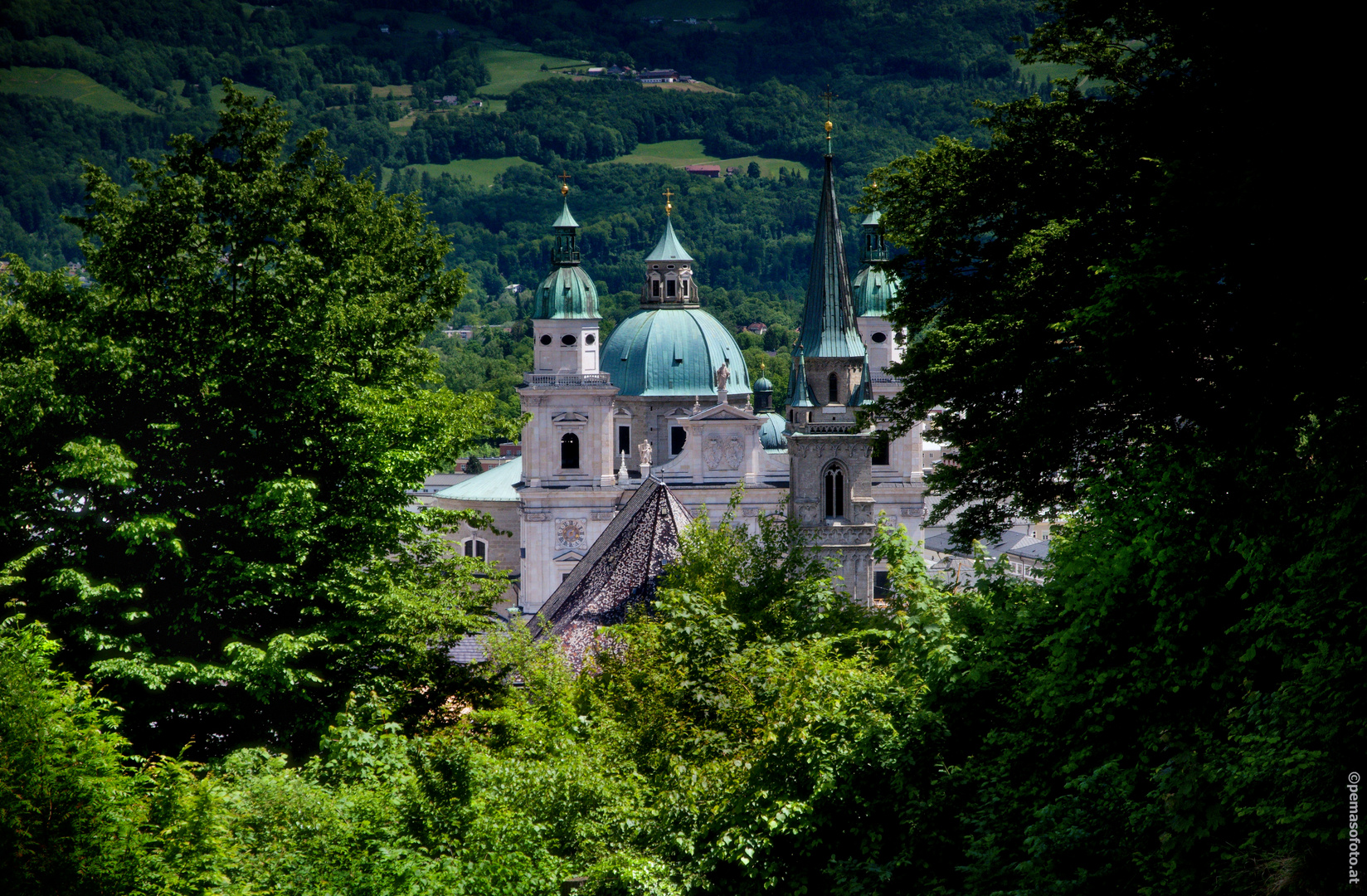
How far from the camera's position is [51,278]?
28.4 m

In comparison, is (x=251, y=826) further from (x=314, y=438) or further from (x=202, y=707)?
(x=314, y=438)

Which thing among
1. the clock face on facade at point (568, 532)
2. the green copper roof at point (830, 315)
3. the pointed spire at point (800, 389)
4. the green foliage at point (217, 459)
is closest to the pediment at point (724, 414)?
the clock face on facade at point (568, 532)

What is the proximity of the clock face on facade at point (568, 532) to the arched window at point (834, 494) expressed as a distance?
22.7 meters

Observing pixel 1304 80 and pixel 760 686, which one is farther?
pixel 760 686

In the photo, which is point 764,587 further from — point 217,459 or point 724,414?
point 724,414

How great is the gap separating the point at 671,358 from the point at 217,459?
68226mm

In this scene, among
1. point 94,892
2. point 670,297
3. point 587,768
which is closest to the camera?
point 94,892

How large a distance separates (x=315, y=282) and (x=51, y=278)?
4.30 metres

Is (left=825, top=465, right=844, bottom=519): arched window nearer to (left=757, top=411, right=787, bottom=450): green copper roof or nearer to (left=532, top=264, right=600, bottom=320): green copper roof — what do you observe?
(left=532, top=264, right=600, bottom=320): green copper roof

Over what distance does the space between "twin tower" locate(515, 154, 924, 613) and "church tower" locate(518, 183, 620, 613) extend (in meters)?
0.07

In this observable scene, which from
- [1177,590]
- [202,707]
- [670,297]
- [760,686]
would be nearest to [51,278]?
[202,707]

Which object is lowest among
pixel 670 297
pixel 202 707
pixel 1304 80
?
pixel 202 707

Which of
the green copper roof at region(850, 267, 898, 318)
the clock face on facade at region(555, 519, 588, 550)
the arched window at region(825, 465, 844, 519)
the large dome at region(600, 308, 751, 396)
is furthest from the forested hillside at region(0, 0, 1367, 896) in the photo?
the large dome at region(600, 308, 751, 396)

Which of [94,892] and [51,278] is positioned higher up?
[51,278]
